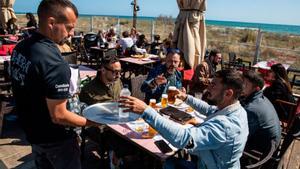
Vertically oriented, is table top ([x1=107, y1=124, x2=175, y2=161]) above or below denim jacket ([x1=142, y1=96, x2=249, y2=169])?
below

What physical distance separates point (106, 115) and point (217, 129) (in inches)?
36.8

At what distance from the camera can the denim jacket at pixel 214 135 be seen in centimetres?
179

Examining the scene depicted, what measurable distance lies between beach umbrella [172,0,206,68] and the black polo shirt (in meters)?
4.23

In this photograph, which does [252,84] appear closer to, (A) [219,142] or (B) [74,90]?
(A) [219,142]

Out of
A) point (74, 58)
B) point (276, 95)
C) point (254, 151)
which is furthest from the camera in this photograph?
A: point (74, 58)

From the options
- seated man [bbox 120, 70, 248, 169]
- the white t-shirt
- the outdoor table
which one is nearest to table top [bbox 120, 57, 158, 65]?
the outdoor table

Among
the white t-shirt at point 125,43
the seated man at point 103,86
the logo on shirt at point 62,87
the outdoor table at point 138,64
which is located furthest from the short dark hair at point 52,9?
the white t-shirt at point 125,43

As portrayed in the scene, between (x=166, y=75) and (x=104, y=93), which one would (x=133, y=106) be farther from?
(x=166, y=75)

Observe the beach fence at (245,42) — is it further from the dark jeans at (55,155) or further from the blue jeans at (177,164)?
the dark jeans at (55,155)

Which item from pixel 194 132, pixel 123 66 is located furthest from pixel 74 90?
pixel 123 66

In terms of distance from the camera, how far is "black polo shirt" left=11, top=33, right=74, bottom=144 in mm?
1492

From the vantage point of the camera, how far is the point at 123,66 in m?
7.05

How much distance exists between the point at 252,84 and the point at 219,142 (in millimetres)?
1326

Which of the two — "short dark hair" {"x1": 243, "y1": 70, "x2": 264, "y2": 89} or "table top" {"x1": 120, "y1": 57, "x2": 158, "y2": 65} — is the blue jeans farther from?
"table top" {"x1": 120, "y1": 57, "x2": 158, "y2": 65}
